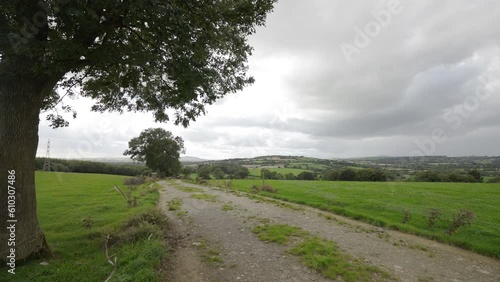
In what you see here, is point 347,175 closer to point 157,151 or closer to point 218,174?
point 218,174

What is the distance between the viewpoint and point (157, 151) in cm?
6122

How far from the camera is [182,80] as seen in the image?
7.66 metres

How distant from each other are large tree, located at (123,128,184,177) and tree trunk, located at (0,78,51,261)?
5564 cm

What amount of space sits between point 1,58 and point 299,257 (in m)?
9.98

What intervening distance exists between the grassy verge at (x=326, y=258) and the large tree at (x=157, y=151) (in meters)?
55.6

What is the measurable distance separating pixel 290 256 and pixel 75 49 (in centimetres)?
829

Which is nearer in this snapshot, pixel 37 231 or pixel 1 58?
pixel 1 58

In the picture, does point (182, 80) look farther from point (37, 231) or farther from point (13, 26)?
point (37, 231)

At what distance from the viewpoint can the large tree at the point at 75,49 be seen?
226 inches

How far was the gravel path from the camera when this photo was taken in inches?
261

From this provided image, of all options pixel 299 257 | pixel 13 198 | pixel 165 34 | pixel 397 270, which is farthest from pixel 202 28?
pixel 397 270

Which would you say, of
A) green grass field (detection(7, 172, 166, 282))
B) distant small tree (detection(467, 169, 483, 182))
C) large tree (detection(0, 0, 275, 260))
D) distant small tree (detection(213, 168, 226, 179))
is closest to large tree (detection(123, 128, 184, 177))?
distant small tree (detection(213, 168, 226, 179))

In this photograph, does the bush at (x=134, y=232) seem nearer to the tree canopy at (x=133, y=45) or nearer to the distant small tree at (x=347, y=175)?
the tree canopy at (x=133, y=45)

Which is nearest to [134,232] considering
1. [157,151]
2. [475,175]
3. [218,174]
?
[157,151]
